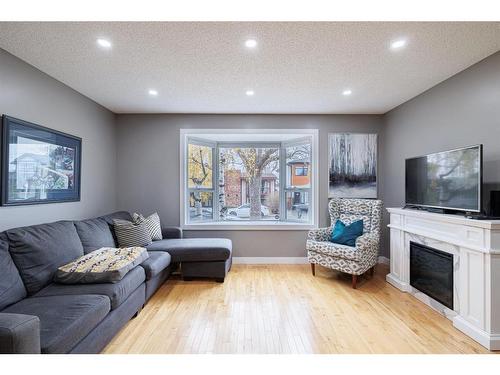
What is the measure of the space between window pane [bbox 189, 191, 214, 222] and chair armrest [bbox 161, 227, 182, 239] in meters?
0.44

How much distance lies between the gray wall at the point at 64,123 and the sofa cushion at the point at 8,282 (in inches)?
19.7

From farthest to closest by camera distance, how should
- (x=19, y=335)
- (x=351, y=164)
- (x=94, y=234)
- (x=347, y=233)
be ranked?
(x=351, y=164)
(x=347, y=233)
(x=94, y=234)
(x=19, y=335)

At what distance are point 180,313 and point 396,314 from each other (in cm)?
214

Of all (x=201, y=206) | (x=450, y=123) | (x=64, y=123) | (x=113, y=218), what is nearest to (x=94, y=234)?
(x=113, y=218)

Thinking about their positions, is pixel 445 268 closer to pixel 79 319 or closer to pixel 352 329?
pixel 352 329

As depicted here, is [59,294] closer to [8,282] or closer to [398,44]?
[8,282]

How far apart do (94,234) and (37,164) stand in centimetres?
89

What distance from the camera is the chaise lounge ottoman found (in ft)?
10.8

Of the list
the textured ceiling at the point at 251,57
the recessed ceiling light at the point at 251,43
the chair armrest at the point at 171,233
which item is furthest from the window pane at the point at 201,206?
the recessed ceiling light at the point at 251,43

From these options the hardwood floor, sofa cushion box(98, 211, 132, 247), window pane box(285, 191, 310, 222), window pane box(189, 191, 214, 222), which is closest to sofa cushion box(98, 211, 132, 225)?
sofa cushion box(98, 211, 132, 247)

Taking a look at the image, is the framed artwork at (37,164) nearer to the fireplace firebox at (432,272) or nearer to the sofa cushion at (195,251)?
the sofa cushion at (195,251)

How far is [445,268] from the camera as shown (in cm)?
249

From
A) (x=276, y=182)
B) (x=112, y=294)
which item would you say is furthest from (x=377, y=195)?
(x=112, y=294)

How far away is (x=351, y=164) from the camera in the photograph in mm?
4168
